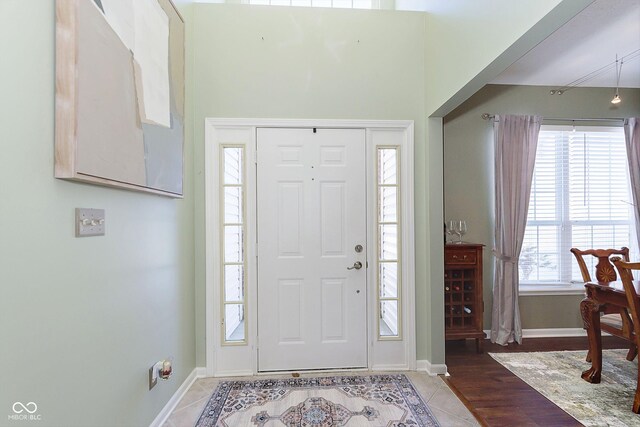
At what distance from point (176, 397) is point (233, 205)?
147cm

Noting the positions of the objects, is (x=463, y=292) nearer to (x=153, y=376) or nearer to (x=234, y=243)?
(x=234, y=243)

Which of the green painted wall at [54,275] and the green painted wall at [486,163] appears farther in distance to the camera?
the green painted wall at [486,163]

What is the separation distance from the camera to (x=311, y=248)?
2.53m

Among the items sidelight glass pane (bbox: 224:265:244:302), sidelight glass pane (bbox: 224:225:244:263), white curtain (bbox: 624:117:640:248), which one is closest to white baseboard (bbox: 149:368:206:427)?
sidelight glass pane (bbox: 224:265:244:302)

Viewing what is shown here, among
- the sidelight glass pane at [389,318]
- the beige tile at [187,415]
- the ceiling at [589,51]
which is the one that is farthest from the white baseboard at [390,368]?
the ceiling at [589,51]

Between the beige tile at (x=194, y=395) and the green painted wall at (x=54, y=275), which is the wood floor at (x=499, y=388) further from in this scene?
the green painted wall at (x=54, y=275)

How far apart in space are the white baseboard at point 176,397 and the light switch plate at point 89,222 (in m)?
1.29

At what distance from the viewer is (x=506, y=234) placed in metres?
3.10

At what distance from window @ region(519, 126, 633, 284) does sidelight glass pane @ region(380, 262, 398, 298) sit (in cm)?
175

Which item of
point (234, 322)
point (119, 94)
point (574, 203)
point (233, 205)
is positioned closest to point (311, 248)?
point (233, 205)

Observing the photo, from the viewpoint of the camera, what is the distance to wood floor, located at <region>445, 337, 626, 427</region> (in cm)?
197

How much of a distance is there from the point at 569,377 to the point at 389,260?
68.5 inches

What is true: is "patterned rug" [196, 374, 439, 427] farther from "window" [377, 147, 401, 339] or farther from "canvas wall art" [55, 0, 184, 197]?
"canvas wall art" [55, 0, 184, 197]

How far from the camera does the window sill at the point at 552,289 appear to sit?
3287 mm
